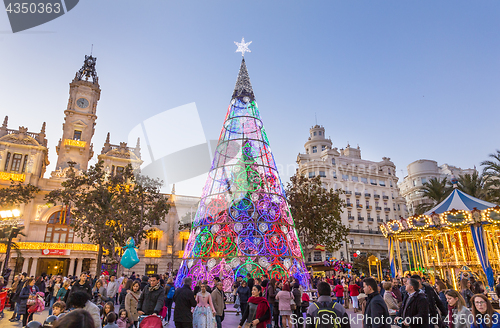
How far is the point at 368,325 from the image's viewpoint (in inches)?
199

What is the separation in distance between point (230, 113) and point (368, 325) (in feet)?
39.9

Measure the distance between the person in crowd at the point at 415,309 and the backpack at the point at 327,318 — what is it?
5.04ft

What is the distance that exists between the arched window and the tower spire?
25.1 metres

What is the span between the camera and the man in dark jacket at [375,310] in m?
4.79

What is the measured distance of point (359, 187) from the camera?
172 feet

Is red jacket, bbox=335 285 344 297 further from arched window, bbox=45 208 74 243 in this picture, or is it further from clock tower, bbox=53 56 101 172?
clock tower, bbox=53 56 101 172

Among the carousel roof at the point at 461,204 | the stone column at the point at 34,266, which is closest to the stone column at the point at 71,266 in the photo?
the stone column at the point at 34,266

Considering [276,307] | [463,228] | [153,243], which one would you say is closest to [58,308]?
[276,307]

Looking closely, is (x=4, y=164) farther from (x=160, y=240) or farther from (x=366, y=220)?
(x=366, y=220)

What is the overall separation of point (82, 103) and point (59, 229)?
14.4 m

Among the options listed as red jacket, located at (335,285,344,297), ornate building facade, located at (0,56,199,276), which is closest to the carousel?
red jacket, located at (335,285,344,297)

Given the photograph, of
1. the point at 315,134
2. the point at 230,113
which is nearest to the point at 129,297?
the point at 230,113

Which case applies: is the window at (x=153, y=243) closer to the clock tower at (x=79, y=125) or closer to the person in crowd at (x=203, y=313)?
the clock tower at (x=79, y=125)

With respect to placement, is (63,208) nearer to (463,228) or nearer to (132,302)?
(132,302)
